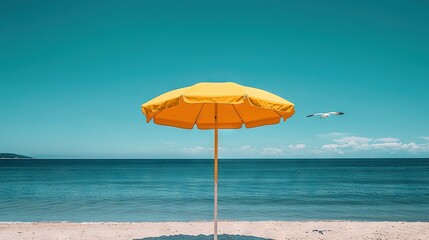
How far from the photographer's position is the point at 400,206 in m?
17.9

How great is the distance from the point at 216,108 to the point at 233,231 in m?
4.21

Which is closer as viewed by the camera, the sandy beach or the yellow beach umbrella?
the yellow beach umbrella

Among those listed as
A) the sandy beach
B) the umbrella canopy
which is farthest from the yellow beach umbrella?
the sandy beach

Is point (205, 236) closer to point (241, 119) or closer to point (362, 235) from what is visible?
point (241, 119)

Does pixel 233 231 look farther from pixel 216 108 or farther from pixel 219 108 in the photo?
pixel 216 108

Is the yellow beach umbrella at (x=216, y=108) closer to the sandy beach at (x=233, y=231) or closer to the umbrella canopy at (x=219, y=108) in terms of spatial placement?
the umbrella canopy at (x=219, y=108)

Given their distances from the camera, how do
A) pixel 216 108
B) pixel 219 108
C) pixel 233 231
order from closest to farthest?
pixel 216 108 < pixel 219 108 < pixel 233 231

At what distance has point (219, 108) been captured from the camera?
20.2 ft

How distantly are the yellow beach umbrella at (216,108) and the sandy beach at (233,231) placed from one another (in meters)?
2.61

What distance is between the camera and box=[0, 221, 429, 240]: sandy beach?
790cm

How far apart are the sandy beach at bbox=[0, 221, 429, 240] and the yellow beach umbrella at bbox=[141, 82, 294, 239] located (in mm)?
2613

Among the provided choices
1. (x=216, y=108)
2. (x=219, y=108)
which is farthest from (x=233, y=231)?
(x=216, y=108)

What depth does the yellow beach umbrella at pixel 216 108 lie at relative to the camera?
4.54m

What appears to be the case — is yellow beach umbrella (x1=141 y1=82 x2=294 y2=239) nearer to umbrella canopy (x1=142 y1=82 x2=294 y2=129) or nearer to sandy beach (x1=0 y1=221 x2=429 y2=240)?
umbrella canopy (x1=142 y1=82 x2=294 y2=129)
